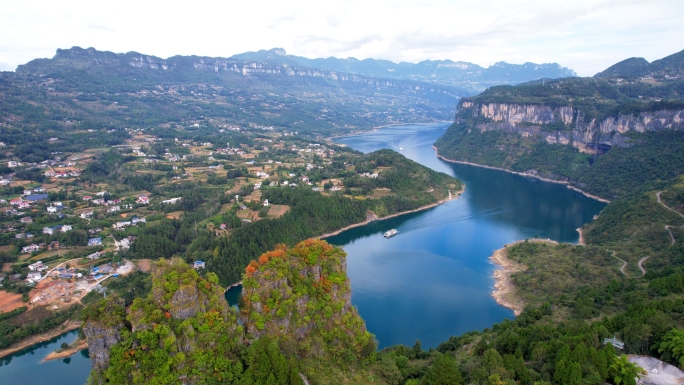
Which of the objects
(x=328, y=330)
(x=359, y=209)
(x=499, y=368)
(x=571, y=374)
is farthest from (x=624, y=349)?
(x=359, y=209)

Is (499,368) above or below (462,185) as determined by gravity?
above

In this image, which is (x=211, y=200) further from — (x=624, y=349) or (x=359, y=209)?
(x=624, y=349)

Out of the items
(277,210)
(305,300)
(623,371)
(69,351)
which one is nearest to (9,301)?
(69,351)

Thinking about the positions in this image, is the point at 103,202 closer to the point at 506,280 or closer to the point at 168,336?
the point at 168,336

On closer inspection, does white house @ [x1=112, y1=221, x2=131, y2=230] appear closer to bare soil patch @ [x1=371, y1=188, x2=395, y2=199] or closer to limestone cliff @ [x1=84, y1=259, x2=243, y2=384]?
bare soil patch @ [x1=371, y1=188, x2=395, y2=199]

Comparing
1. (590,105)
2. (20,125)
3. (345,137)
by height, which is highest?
(590,105)

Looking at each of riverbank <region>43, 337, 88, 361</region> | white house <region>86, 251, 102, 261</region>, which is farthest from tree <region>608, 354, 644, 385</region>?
white house <region>86, 251, 102, 261</region>

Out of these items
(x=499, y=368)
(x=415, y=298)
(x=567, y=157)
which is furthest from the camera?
(x=567, y=157)
